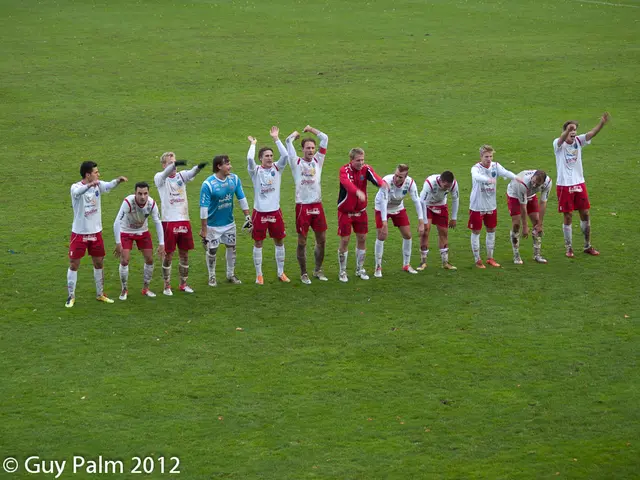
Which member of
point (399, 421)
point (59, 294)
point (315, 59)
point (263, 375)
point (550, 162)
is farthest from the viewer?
point (315, 59)

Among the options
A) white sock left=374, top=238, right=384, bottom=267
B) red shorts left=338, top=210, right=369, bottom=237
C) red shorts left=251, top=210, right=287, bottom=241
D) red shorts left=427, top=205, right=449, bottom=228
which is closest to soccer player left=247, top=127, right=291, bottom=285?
red shorts left=251, top=210, right=287, bottom=241

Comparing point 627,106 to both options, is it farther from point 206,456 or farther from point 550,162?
point 206,456

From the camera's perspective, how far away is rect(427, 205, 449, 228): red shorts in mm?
17938

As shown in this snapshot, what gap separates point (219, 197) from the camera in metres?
16.8

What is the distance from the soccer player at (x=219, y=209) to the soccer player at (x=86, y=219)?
5.39 feet

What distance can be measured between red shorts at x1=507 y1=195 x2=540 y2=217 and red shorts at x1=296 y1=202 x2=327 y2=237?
3.64 metres

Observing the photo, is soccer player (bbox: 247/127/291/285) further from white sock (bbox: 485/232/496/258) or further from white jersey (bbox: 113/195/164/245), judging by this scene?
white sock (bbox: 485/232/496/258)

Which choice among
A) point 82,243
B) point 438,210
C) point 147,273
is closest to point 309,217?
point 438,210

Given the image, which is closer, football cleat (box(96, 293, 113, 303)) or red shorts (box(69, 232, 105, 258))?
red shorts (box(69, 232, 105, 258))

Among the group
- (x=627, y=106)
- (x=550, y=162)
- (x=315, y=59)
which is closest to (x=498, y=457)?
(x=550, y=162)

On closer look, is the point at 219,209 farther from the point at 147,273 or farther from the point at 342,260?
the point at 342,260

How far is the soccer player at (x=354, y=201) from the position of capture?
55.7 feet

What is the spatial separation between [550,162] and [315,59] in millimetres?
12537

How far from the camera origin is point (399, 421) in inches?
491
